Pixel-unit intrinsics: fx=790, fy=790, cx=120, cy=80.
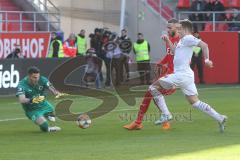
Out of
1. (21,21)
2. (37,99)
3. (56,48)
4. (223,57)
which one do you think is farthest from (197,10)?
(37,99)

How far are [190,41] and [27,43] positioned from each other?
16.4 metres

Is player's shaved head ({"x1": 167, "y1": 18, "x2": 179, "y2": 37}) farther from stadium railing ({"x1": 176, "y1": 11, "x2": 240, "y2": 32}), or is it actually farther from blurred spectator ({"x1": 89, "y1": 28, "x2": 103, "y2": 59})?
stadium railing ({"x1": 176, "y1": 11, "x2": 240, "y2": 32})

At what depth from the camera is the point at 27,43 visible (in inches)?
1168

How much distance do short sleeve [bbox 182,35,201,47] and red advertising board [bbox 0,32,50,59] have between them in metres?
15.3

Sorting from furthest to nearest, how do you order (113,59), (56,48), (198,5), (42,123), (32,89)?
(198,5) → (113,59) → (56,48) → (32,89) → (42,123)

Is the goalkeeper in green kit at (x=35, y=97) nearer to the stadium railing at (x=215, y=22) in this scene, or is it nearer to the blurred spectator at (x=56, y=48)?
the blurred spectator at (x=56, y=48)

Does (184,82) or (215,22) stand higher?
(215,22)

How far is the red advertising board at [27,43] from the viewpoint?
28.7 metres

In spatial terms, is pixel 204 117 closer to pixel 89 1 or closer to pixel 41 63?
pixel 41 63

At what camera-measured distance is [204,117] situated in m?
17.2

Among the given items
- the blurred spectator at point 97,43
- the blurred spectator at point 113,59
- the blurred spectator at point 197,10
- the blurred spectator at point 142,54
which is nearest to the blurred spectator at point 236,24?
the blurred spectator at point 197,10

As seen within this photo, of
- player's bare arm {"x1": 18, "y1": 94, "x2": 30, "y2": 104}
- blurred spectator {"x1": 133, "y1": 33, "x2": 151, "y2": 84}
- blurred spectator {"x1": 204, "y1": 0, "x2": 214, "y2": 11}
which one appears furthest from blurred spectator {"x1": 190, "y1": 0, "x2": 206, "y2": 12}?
player's bare arm {"x1": 18, "y1": 94, "x2": 30, "y2": 104}

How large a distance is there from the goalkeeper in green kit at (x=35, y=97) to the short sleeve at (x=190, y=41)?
2.50 meters

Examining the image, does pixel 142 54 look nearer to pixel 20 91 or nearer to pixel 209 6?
pixel 209 6
